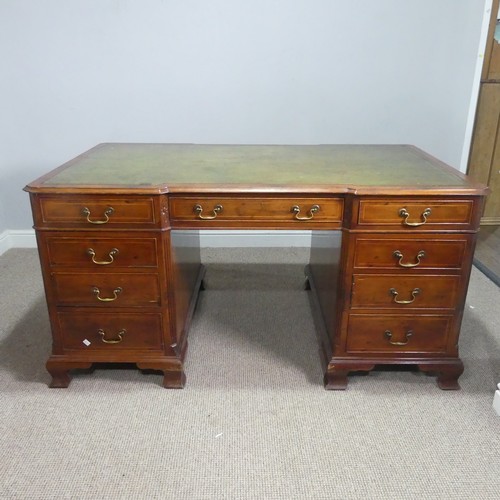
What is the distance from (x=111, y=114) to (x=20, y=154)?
60cm

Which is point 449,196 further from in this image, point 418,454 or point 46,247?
point 46,247

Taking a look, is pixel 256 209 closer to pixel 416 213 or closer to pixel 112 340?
pixel 416 213

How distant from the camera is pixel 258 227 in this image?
148 centimetres

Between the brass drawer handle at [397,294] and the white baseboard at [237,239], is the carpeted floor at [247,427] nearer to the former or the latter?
the brass drawer handle at [397,294]

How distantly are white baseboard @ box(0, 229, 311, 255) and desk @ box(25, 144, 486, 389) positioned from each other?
3.77 feet

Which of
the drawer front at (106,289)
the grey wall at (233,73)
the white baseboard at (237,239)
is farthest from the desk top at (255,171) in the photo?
the white baseboard at (237,239)

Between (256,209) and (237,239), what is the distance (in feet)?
4.73

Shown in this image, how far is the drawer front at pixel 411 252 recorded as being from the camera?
1.46 m

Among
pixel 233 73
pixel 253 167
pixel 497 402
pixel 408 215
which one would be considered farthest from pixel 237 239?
pixel 497 402

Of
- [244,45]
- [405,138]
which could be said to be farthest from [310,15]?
[405,138]

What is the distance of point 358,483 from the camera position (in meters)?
1.25

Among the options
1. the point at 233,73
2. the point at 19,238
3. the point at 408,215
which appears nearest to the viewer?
the point at 408,215

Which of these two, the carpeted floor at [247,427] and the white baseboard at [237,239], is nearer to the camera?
the carpeted floor at [247,427]

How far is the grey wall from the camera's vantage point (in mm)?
2400
